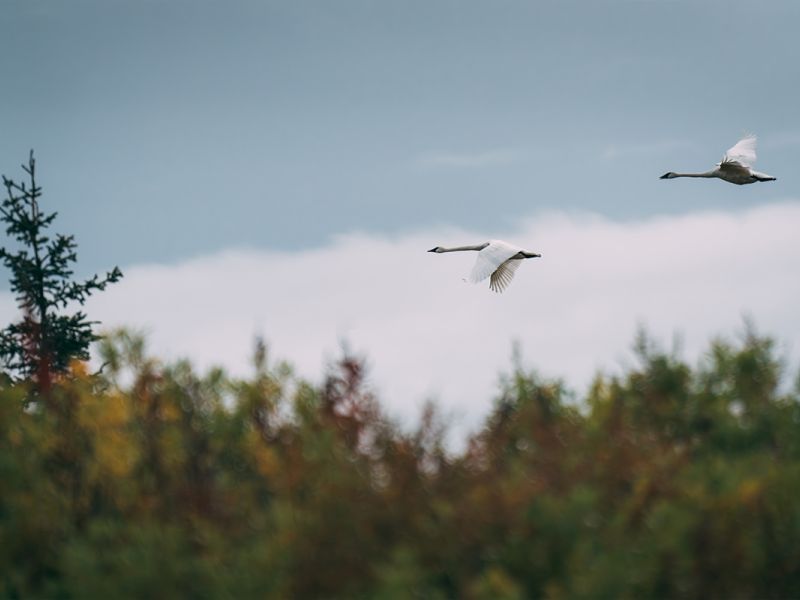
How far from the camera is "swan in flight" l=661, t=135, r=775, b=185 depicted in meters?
29.2

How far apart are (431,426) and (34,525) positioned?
460cm

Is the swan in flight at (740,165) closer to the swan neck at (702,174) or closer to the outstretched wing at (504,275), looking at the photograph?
the swan neck at (702,174)

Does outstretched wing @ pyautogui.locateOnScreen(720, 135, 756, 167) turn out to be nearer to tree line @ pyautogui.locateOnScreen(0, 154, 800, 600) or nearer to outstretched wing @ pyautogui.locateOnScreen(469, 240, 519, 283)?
outstretched wing @ pyautogui.locateOnScreen(469, 240, 519, 283)

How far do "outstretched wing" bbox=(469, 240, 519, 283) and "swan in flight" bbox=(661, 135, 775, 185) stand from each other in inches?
217

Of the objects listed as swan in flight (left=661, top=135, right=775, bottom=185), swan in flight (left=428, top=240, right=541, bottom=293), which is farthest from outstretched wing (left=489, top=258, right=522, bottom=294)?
swan in flight (left=661, top=135, right=775, bottom=185)

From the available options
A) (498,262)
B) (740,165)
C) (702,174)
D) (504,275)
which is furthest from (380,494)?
(702,174)

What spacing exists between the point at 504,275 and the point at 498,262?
240cm

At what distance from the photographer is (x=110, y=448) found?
16.6 metres

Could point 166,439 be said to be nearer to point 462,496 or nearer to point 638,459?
point 462,496

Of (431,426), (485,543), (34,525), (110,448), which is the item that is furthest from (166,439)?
(485,543)

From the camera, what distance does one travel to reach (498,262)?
2552 centimetres

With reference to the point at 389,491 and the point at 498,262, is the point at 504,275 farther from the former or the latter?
the point at 389,491

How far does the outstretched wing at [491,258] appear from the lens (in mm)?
24656

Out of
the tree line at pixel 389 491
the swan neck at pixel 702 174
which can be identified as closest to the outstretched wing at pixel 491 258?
the tree line at pixel 389 491
